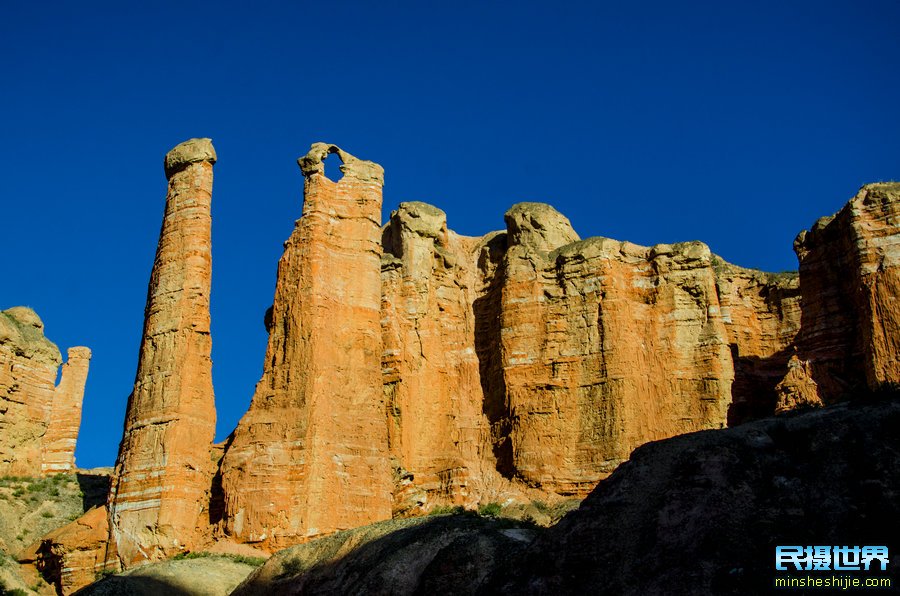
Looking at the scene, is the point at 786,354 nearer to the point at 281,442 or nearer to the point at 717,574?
the point at 281,442

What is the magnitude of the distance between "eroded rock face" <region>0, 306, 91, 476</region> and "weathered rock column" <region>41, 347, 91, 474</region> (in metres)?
0.04

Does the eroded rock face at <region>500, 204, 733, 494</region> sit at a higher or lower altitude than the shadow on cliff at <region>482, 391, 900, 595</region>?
higher

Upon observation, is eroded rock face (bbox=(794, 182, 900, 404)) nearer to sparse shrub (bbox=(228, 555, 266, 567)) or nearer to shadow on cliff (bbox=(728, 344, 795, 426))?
shadow on cliff (bbox=(728, 344, 795, 426))

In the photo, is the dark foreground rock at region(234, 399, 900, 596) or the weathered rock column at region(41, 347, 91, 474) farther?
the weathered rock column at region(41, 347, 91, 474)

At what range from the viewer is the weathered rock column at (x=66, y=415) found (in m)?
47.6

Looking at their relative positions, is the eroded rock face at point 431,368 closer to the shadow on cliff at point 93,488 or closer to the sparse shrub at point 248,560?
the sparse shrub at point 248,560

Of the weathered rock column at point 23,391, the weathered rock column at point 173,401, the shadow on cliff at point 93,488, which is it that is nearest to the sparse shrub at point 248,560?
the weathered rock column at point 173,401

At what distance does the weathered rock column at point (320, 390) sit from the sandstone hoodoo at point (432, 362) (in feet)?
0.23

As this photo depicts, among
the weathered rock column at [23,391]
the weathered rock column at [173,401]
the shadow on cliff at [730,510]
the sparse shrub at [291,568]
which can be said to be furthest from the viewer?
the weathered rock column at [23,391]

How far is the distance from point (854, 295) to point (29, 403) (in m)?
31.4

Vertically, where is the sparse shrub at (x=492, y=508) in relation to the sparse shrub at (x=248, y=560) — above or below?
above

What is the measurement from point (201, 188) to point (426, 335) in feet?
31.6

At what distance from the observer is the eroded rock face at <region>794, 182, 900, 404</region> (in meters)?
32.5

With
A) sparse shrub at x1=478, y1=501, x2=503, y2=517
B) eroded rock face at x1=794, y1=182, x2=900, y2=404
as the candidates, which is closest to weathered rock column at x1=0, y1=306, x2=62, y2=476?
sparse shrub at x1=478, y1=501, x2=503, y2=517
